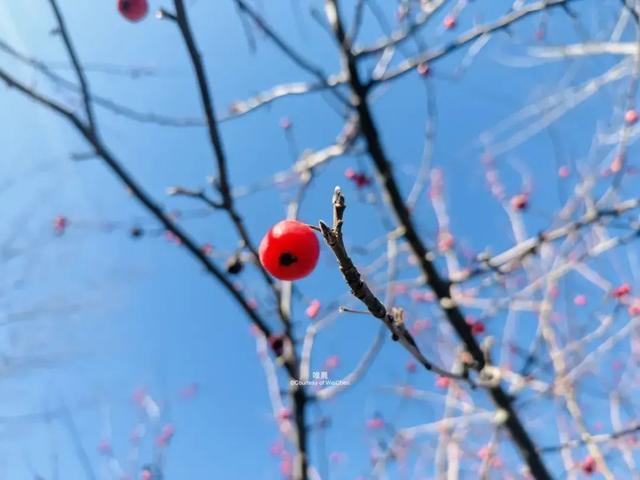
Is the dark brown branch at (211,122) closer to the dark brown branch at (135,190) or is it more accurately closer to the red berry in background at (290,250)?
the dark brown branch at (135,190)

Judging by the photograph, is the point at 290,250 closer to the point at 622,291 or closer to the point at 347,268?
the point at 347,268

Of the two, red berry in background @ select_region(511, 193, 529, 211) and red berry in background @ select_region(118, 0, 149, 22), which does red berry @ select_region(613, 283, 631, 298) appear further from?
red berry in background @ select_region(118, 0, 149, 22)

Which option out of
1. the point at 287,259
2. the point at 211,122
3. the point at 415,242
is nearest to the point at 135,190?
the point at 211,122

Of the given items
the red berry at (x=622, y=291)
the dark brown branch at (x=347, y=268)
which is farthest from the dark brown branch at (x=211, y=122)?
the red berry at (x=622, y=291)

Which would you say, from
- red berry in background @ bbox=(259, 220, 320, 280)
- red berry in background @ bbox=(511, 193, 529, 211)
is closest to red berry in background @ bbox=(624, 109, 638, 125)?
red berry in background @ bbox=(511, 193, 529, 211)

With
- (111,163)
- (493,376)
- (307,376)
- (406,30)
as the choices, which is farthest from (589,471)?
(111,163)

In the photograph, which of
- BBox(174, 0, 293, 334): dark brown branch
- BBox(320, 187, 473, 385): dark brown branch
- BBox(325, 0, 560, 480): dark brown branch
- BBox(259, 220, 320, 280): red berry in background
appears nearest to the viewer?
BBox(320, 187, 473, 385): dark brown branch

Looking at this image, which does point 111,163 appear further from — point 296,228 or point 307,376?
point 307,376
